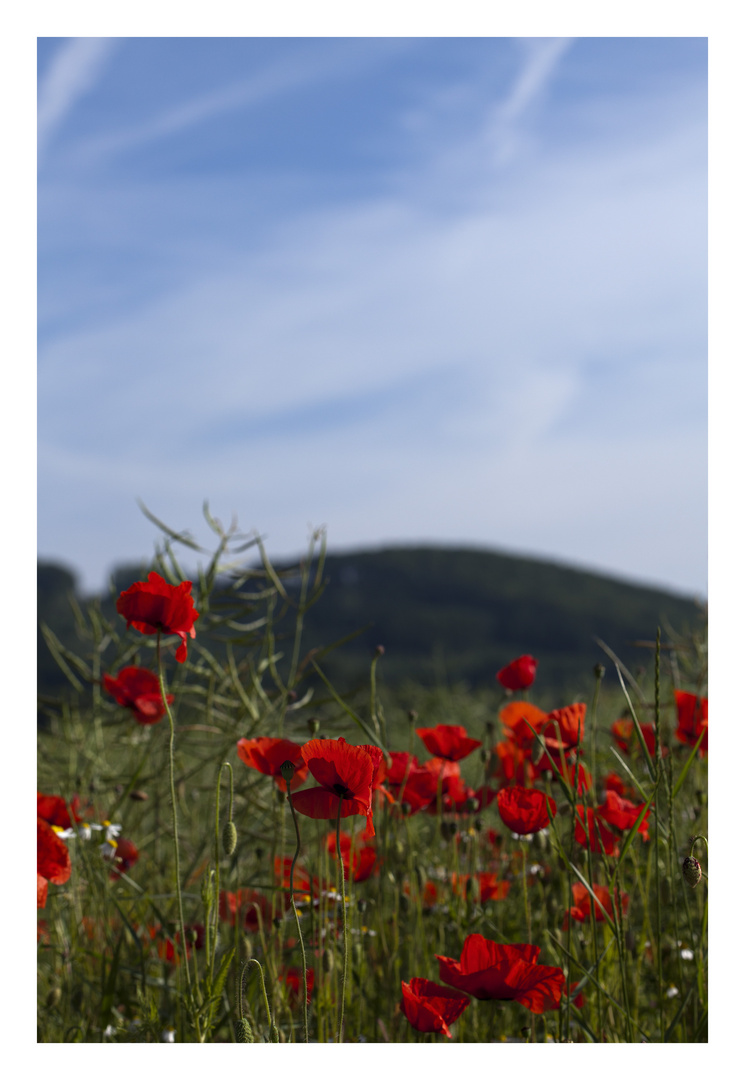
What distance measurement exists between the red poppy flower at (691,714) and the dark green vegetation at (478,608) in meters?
3.53

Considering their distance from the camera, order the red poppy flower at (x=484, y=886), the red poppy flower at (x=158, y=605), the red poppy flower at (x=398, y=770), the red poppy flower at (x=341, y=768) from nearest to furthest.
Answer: the red poppy flower at (x=341, y=768)
the red poppy flower at (x=158, y=605)
the red poppy flower at (x=398, y=770)
the red poppy flower at (x=484, y=886)

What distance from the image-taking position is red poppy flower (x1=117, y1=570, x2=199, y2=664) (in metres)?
0.86

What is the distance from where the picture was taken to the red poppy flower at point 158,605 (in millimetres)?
862

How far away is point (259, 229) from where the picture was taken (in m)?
1.26

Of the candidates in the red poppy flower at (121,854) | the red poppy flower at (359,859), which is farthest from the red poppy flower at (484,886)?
the red poppy flower at (121,854)

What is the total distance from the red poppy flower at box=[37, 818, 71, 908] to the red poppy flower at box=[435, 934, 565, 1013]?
1.71 ft

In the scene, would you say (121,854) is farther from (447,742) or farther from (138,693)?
(447,742)

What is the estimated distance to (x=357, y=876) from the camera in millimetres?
1241

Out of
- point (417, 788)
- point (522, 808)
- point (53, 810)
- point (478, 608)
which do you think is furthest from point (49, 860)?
point (478, 608)

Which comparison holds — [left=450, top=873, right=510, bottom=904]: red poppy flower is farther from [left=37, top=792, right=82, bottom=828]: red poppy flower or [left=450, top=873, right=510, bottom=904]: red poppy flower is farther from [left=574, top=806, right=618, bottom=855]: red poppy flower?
[left=37, top=792, right=82, bottom=828]: red poppy flower

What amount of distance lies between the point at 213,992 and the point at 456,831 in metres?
0.50

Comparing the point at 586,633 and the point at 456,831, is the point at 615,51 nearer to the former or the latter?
the point at 456,831

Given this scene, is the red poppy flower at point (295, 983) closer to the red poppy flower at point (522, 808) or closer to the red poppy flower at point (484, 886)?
the red poppy flower at point (484, 886)
